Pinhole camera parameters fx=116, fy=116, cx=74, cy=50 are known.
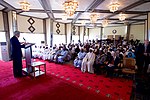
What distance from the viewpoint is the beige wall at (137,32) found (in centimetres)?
1585

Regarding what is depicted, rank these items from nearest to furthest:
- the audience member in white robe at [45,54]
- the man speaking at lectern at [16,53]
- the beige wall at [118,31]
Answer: the man speaking at lectern at [16,53], the audience member in white robe at [45,54], the beige wall at [118,31]

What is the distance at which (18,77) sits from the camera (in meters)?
4.83

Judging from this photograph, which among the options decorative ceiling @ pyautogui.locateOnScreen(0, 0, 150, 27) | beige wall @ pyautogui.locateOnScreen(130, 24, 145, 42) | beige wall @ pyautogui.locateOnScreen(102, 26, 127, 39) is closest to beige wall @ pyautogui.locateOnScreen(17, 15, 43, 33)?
decorative ceiling @ pyautogui.locateOnScreen(0, 0, 150, 27)

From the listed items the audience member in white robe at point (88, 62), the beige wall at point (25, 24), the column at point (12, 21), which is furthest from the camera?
the beige wall at point (25, 24)

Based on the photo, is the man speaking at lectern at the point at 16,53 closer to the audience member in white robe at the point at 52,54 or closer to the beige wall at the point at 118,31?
the audience member in white robe at the point at 52,54

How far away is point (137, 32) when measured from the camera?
1625 cm

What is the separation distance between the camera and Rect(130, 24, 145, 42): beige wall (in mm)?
15855

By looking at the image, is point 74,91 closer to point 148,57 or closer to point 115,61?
point 115,61

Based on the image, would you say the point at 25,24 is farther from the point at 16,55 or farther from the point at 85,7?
the point at 16,55

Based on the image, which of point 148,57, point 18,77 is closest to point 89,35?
point 148,57

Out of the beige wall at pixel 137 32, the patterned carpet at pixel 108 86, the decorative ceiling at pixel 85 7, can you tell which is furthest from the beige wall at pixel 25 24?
the beige wall at pixel 137 32

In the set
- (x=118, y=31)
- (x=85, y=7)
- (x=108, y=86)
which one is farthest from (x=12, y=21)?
(x=118, y=31)

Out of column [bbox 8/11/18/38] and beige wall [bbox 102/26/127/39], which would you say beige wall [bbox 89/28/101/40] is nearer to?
beige wall [bbox 102/26/127/39]

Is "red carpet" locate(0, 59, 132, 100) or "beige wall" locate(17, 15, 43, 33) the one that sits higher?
"beige wall" locate(17, 15, 43, 33)
